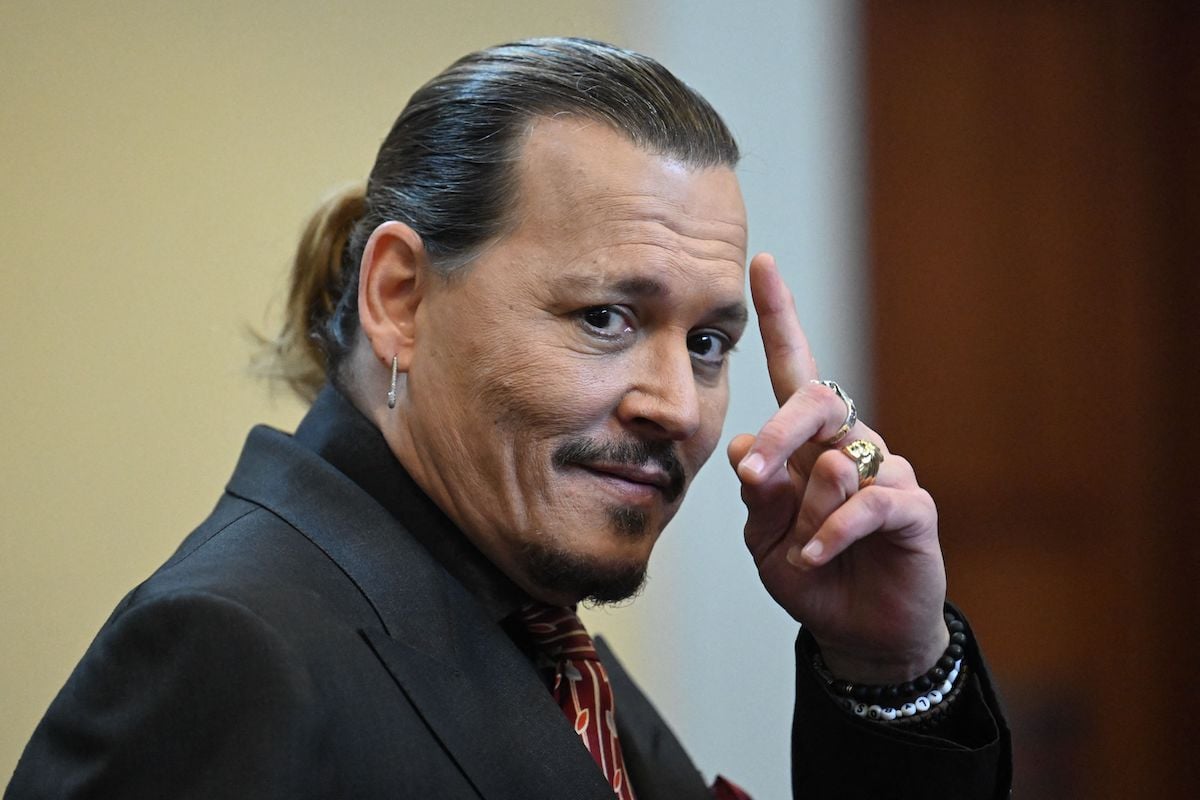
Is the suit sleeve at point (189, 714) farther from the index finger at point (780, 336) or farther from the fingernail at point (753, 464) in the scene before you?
the index finger at point (780, 336)

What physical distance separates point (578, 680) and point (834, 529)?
0.33 meters

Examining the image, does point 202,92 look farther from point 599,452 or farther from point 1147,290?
point 1147,290

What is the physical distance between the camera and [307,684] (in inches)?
39.7

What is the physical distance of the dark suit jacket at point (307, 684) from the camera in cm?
97

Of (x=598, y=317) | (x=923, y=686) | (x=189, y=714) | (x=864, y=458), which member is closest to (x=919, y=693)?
(x=923, y=686)

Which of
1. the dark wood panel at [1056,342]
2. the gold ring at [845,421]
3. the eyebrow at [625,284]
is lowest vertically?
the dark wood panel at [1056,342]

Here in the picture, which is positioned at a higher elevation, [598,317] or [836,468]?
[598,317]

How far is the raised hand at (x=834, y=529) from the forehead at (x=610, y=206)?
8cm

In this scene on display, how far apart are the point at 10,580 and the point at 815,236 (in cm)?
174

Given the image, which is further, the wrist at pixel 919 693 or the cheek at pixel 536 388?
the wrist at pixel 919 693

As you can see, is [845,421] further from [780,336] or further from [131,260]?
[131,260]

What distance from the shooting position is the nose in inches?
50.3

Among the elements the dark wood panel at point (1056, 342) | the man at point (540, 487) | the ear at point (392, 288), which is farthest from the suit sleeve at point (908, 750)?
the dark wood panel at point (1056, 342)

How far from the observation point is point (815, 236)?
9.33 feet
